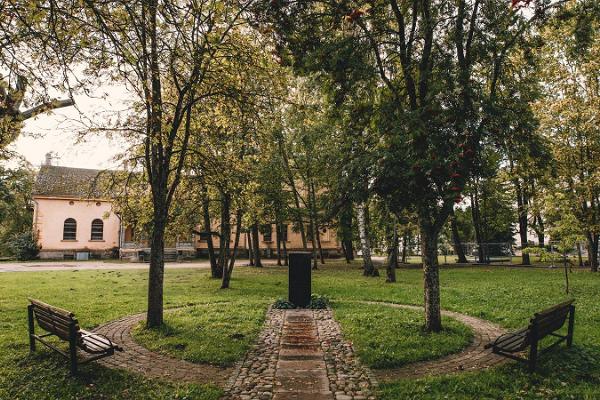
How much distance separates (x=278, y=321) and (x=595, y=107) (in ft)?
51.7

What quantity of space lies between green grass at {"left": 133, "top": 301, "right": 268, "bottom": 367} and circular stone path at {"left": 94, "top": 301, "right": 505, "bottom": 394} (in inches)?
7.1

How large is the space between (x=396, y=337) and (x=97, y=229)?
38463 mm

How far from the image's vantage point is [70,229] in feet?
122

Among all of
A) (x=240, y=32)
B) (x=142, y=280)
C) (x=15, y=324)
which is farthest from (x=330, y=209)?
(x=142, y=280)

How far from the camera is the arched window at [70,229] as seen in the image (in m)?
36.9

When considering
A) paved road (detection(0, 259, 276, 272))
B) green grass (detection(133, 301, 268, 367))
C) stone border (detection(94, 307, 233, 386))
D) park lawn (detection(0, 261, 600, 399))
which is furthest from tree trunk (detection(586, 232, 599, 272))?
paved road (detection(0, 259, 276, 272))

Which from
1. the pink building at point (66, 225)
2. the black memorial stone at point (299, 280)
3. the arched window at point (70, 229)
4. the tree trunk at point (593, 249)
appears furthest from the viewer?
the arched window at point (70, 229)

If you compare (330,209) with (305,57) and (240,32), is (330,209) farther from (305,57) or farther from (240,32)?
(240,32)

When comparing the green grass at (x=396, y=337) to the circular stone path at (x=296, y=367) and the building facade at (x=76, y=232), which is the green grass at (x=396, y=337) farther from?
the building facade at (x=76, y=232)

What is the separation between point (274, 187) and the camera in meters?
21.9

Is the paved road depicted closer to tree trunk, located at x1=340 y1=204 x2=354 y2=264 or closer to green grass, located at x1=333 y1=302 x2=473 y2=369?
tree trunk, located at x1=340 y1=204 x2=354 y2=264

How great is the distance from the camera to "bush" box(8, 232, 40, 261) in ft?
105

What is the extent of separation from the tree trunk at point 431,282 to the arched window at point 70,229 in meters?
38.7

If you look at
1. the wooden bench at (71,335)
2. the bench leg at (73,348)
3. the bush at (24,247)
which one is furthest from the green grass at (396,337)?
the bush at (24,247)
